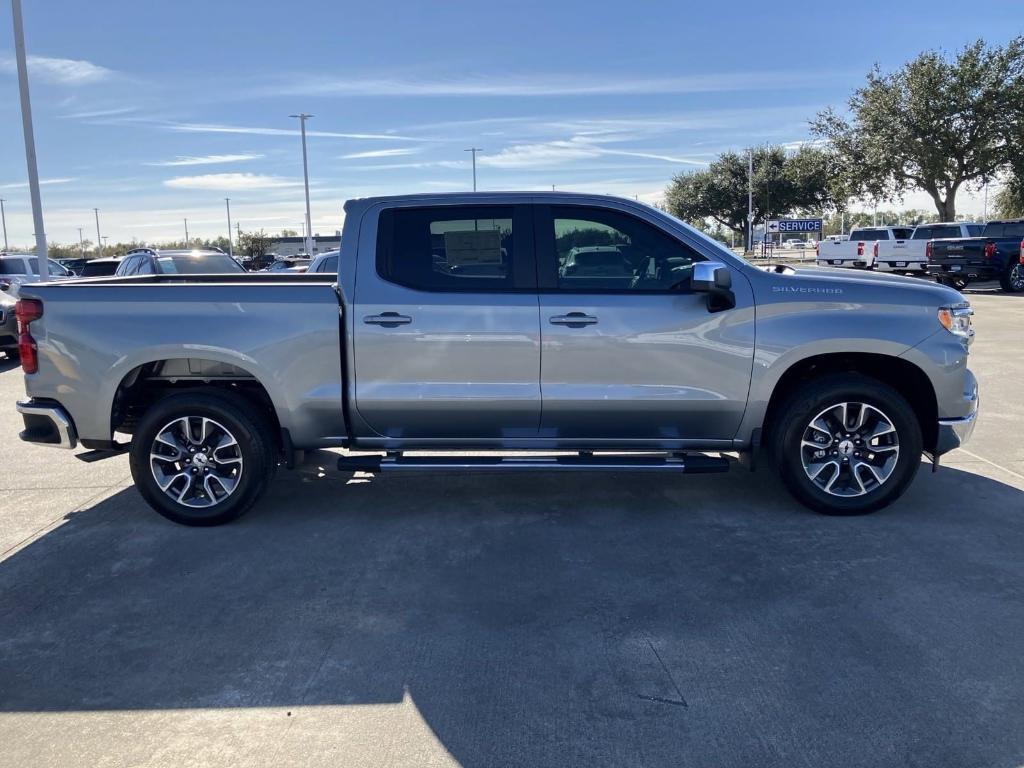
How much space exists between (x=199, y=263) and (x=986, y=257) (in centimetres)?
2062

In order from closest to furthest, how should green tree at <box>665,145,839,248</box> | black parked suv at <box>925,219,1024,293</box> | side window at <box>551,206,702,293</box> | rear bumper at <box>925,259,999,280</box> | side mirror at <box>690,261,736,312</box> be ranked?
side mirror at <box>690,261,736,312</box>, side window at <box>551,206,702,293</box>, black parked suv at <box>925,219,1024,293</box>, rear bumper at <box>925,259,999,280</box>, green tree at <box>665,145,839,248</box>

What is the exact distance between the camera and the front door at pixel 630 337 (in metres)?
5.15

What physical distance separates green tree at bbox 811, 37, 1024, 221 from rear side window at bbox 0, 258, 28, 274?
31325mm

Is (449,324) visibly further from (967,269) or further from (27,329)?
(967,269)

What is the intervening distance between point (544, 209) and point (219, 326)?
7.03 ft

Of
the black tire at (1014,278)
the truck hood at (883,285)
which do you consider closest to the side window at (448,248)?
the truck hood at (883,285)

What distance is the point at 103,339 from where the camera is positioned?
5.21 meters

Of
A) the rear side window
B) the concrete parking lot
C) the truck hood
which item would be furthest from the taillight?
the rear side window

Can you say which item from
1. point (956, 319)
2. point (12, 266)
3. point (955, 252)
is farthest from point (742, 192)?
point (956, 319)

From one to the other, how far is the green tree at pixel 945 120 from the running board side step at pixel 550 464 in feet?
107

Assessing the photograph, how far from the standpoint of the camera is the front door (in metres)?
5.15

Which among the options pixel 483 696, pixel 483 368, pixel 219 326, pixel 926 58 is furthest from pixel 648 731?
pixel 926 58

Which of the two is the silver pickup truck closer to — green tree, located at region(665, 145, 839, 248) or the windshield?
the windshield

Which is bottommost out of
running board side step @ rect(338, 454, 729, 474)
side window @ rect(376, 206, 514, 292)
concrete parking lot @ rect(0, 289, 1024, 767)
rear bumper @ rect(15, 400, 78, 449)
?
concrete parking lot @ rect(0, 289, 1024, 767)
